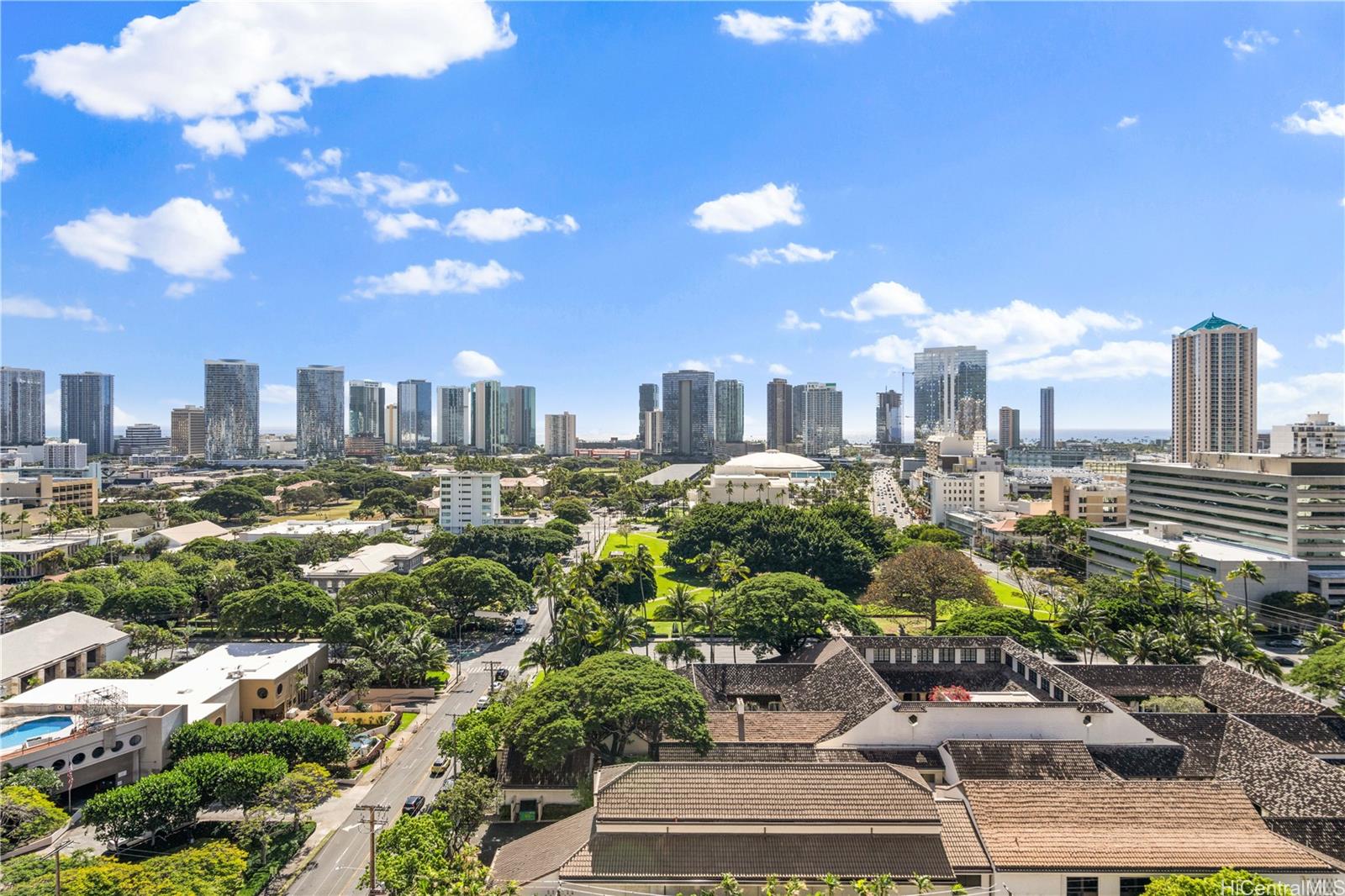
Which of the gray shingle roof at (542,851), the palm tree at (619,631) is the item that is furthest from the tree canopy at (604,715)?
the palm tree at (619,631)

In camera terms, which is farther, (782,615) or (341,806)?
(782,615)

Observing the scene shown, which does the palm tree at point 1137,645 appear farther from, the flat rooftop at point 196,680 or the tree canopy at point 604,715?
the flat rooftop at point 196,680

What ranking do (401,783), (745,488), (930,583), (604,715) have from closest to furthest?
1. (604,715)
2. (401,783)
3. (930,583)
4. (745,488)

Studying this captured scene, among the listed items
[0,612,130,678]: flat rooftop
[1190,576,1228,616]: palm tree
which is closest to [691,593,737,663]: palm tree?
[1190,576,1228,616]: palm tree

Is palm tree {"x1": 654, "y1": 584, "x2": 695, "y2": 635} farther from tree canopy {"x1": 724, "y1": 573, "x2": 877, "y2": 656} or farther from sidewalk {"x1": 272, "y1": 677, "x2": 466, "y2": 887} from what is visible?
sidewalk {"x1": 272, "y1": 677, "x2": 466, "y2": 887}

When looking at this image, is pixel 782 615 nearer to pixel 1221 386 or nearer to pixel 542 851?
pixel 542 851

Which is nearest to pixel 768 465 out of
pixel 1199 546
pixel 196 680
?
pixel 1199 546
